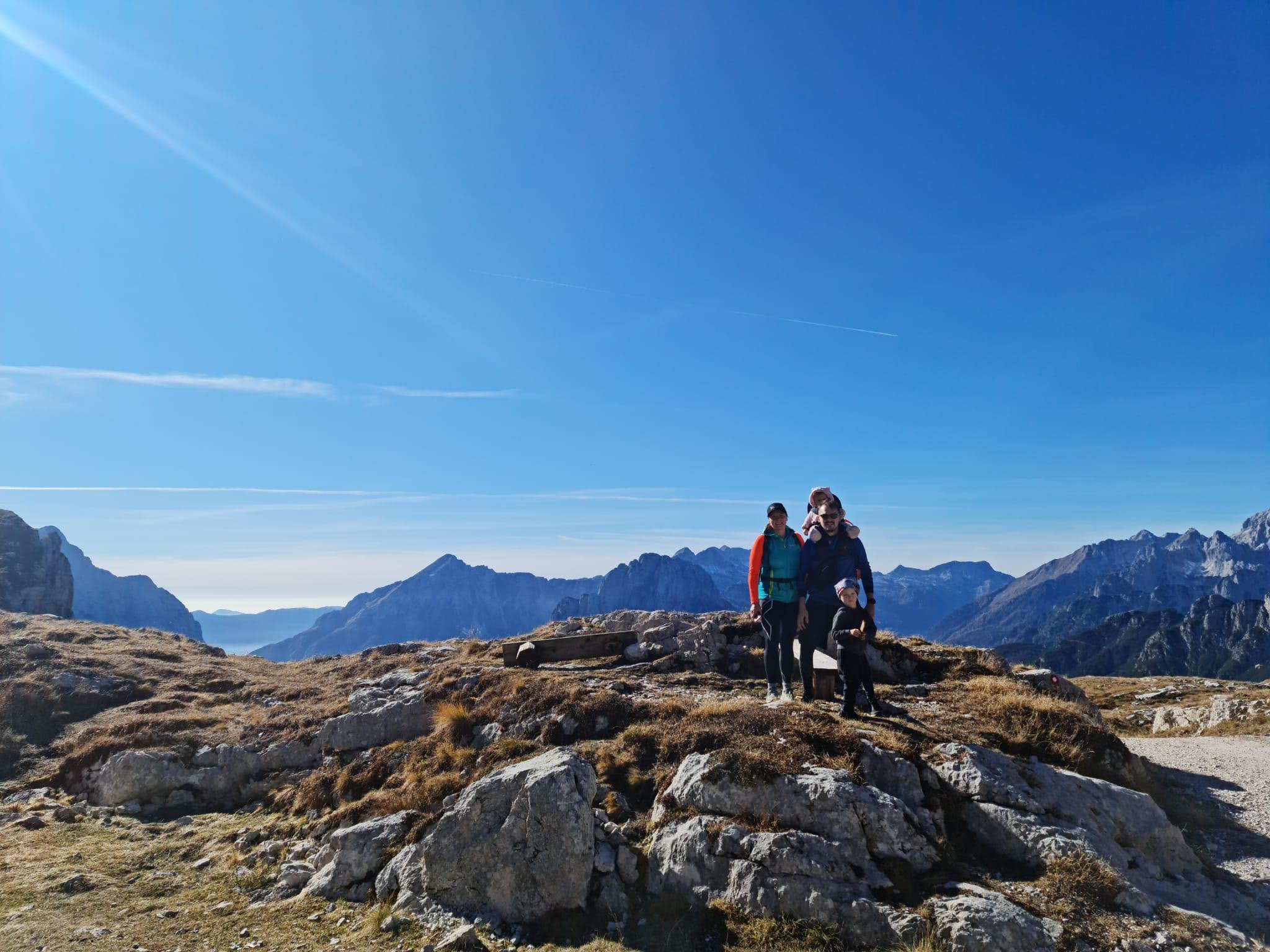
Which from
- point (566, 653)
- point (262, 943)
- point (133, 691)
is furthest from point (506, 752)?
point (133, 691)

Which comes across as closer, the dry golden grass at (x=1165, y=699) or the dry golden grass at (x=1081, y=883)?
the dry golden grass at (x=1081, y=883)

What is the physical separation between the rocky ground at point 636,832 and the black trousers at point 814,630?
118cm

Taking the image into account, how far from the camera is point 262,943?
941 centimetres

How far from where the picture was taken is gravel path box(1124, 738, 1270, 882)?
1087 cm

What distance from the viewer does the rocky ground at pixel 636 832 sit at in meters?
8.56

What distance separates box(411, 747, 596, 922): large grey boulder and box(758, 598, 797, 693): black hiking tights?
5.53m

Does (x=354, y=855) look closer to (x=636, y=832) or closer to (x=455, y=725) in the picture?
(x=455, y=725)

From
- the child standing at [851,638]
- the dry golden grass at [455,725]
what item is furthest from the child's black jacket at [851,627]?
the dry golden grass at [455,725]

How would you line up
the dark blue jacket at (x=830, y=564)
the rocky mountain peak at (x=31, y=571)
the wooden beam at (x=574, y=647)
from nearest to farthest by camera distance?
the dark blue jacket at (x=830, y=564) → the wooden beam at (x=574, y=647) → the rocky mountain peak at (x=31, y=571)

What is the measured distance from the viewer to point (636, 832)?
418 inches

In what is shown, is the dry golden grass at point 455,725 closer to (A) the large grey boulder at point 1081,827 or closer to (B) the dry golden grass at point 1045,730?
(A) the large grey boulder at point 1081,827

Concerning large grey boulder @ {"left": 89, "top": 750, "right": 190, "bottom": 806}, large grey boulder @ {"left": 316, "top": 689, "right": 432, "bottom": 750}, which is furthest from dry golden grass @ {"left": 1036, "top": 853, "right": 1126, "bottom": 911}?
large grey boulder @ {"left": 89, "top": 750, "right": 190, "bottom": 806}

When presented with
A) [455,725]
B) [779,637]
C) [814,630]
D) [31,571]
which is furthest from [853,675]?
[31,571]

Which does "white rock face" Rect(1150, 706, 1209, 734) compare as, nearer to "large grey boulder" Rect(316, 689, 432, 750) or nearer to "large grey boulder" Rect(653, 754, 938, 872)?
"large grey boulder" Rect(653, 754, 938, 872)
